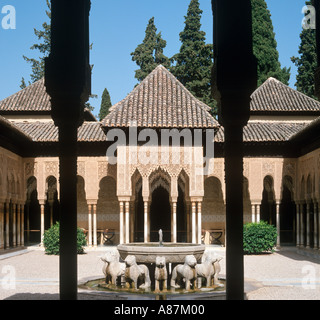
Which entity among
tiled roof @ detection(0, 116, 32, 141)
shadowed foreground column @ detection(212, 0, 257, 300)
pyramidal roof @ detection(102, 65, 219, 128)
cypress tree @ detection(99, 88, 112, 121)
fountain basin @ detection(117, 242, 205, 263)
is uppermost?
cypress tree @ detection(99, 88, 112, 121)

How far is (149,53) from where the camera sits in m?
41.8

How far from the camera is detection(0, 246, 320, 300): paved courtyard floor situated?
10.4 meters

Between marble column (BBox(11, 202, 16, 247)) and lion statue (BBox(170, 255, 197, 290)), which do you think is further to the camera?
marble column (BBox(11, 202, 16, 247))

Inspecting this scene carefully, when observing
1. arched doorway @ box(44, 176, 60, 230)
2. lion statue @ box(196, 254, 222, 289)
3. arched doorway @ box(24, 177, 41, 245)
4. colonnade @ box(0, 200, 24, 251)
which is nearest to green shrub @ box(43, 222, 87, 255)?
colonnade @ box(0, 200, 24, 251)

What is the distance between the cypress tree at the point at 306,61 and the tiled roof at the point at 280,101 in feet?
14.4

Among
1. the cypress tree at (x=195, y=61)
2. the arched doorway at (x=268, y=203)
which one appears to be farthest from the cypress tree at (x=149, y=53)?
the arched doorway at (x=268, y=203)

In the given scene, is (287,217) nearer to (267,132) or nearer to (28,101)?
(267,132)

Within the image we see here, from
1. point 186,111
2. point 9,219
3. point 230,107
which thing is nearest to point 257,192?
point 186,111

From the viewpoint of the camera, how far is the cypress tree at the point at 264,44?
34.4 m

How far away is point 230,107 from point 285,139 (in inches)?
792

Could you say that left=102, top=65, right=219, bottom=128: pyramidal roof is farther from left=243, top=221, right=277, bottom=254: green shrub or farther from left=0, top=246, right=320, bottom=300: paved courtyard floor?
left=0, top=246, right=320, bottom=300: paved courtyard floor

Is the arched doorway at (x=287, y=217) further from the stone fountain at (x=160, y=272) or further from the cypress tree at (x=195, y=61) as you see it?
the stone fountain at (x=160, y=272)

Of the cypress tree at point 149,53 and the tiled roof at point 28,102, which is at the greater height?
the cypress tree at point 149,53

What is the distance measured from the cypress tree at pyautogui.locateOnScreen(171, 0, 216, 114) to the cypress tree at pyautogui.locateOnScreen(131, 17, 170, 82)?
3.96m
